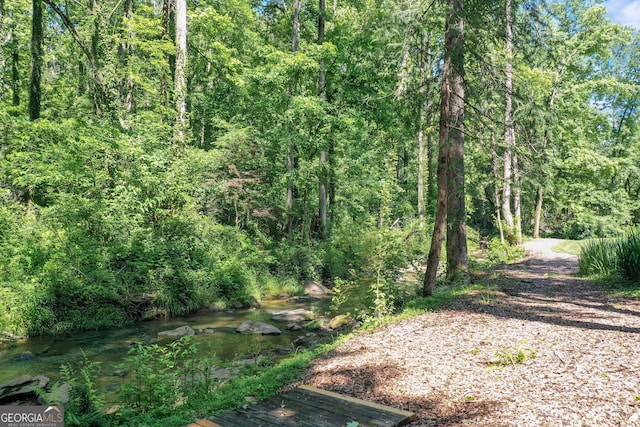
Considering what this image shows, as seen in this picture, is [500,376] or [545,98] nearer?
[500,376]

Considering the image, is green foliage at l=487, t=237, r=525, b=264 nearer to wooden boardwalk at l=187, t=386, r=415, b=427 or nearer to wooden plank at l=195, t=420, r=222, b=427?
wooden boardwalk at l=187, t=386, r=415, b=427

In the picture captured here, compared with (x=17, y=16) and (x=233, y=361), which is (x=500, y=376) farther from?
(x=17, y=16)

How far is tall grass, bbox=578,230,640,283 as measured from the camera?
9.17 meters

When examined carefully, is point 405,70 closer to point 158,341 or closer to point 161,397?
point 161,397

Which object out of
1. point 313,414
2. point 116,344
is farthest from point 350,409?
point 116,344

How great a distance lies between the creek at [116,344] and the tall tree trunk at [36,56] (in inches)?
235

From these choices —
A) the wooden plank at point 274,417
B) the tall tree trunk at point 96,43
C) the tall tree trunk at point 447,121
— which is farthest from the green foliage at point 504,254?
the tall tree trunk at point 96,43

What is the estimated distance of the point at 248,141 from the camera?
1619 cm

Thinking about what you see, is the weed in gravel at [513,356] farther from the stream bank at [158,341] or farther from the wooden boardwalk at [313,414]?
the stream bank at [158,341]

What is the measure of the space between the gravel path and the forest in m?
1.86

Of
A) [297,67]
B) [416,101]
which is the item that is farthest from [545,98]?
[416,101]

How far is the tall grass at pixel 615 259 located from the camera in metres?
9.17

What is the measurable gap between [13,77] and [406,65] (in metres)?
A: 20.0

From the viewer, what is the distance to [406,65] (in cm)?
840
